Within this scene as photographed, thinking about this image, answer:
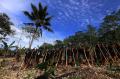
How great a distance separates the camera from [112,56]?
13828 mm

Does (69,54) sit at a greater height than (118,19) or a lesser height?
lesser

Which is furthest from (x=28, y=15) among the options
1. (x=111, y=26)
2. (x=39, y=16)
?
(x=111, y=26)

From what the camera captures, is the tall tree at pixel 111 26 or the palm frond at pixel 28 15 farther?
the tall tree at pixel 111 26

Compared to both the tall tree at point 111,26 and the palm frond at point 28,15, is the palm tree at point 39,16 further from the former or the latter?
the tall tree at point 111,26

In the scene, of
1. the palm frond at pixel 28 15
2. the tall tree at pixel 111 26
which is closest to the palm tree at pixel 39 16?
the palm frond at pixel 28 15

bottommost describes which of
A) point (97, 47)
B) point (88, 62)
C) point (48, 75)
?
point (48, 75)

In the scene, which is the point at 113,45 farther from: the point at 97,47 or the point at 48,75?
the point at 48,75

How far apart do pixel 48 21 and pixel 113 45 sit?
1805 centimetres

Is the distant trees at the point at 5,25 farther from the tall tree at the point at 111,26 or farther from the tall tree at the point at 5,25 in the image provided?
the tall tree at the point at 111,26

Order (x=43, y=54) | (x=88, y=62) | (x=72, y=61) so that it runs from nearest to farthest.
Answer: (x=88, y=62) < (x=72, y=61) < (x=43, y=54)

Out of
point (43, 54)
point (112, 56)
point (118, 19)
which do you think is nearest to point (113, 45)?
point (112, 56)

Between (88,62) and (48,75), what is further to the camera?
(88,62)

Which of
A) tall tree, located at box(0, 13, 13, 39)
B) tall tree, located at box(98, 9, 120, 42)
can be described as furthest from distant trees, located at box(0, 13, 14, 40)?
tall tree, located at box(98, 9, 120, 42)

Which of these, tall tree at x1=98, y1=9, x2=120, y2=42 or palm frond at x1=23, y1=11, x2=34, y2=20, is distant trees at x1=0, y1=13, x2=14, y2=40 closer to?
palm frond at x1=23, y1=11, x2=34, y2=20
